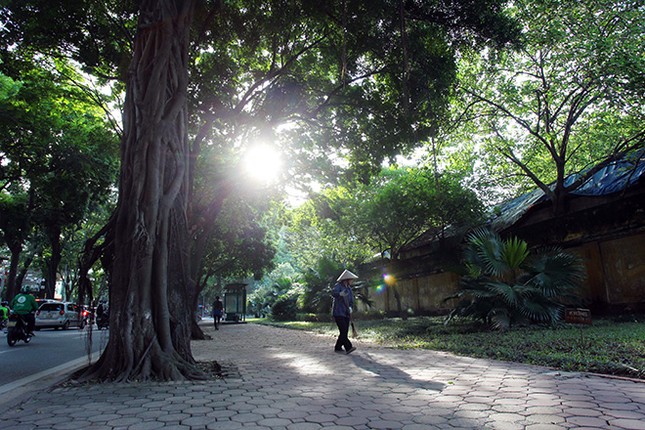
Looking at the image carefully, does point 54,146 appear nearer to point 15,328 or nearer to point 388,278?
point 15,328

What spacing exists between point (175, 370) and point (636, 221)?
39.1 feet

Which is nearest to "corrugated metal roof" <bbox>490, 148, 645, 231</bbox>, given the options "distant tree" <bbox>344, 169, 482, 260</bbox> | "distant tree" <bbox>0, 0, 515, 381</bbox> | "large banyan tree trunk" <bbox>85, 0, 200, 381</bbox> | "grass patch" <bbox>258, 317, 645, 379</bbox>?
"distant tree" <bbox>344, 169, 482, 260</bbox>

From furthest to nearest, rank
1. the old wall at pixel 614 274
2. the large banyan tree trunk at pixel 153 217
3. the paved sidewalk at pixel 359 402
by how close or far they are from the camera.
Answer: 1. the old wall at pixel 614 274
2. the large banyan tree trunk at pixel 153 217
3. the paved sidewalk at pixel 359 402

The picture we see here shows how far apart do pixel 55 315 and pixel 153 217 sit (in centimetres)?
2004

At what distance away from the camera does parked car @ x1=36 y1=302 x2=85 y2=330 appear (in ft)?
68.5

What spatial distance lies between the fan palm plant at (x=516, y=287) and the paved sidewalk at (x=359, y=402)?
420 centimetres

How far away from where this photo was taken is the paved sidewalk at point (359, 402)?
326 centimetres

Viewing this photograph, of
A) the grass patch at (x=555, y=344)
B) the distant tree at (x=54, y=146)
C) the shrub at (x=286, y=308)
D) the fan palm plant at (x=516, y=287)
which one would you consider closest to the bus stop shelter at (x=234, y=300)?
the shrub at (x=286, y=308)

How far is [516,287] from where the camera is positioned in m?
9.84

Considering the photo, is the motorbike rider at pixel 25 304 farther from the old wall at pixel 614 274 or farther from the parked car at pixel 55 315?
the old wall at pixel 614 274

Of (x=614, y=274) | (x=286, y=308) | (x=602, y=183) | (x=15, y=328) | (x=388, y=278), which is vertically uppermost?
(x=602, y=183)

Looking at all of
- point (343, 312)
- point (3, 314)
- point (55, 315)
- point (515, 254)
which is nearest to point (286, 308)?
point (55, 315)

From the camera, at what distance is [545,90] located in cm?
1280

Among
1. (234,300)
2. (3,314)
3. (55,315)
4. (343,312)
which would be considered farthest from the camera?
(234,300)
